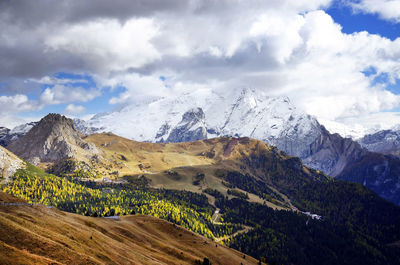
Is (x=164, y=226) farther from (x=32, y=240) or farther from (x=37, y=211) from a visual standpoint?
(x=32, y=240)

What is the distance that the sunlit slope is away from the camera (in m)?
67.1

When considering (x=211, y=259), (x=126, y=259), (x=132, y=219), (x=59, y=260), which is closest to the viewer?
(x=59, y=260)

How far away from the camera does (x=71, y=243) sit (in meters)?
79.8

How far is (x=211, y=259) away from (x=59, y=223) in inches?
3163

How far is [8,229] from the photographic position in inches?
2808

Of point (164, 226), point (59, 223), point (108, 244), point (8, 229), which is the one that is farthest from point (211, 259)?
point (8, 229)

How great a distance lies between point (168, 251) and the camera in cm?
13150

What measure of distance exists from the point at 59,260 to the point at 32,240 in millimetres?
8735

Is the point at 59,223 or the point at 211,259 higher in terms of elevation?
the point at 59,223

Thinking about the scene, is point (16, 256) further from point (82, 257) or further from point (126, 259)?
point (126, 259)

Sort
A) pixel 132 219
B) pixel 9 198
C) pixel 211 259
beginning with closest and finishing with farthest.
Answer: pixel 9 198 → pixel 211 259 → pixel 132 219

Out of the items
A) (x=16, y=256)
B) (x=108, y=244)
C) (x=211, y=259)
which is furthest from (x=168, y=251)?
(x=16, y=256)

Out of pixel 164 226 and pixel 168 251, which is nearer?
pixel 168 251

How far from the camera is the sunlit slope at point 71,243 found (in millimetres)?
67062
